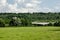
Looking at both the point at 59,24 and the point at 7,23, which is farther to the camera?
the point at 7,23

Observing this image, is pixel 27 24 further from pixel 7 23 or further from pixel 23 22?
pixel 7 23

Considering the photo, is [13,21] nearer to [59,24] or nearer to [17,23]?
[17,23]

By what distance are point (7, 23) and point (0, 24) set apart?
787 cm

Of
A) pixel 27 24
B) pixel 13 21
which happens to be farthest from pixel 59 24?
pixel 13 21

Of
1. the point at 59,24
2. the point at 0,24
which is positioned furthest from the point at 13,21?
the point at 59,24

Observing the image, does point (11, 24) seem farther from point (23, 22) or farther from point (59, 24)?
point (59, 24)

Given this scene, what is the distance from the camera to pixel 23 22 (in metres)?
97.6

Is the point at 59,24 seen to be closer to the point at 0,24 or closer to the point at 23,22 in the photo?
the point at 23,22

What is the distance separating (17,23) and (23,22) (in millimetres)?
3136

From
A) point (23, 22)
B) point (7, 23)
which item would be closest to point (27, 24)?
point (23, 22)

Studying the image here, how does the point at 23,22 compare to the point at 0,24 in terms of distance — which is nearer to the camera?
the point at 0,24

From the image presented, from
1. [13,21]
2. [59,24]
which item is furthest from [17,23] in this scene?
[59,24]

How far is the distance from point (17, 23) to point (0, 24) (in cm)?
888

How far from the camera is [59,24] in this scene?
9106cm
